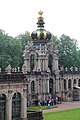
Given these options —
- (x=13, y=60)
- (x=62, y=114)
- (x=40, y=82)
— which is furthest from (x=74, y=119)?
(x=13, y=60)

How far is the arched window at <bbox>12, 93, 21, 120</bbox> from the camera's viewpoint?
118 feet

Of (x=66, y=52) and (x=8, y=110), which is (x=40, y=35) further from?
(x=8, y=110)

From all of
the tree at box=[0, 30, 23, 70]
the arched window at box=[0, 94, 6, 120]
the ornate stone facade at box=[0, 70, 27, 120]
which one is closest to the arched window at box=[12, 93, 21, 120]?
the ornate stone facade at box=[0, 70, 27, 120]

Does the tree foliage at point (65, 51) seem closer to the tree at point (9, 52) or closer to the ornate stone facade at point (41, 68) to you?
the tree at point (9, 52)

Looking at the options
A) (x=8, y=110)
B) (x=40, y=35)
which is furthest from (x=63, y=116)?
(x=40, y=35)

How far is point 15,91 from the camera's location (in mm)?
36531

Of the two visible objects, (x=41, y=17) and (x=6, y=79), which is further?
(x=41, y=17)

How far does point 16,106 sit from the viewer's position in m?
36.4

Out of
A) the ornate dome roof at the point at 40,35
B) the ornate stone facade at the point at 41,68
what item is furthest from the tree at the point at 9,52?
the ornate dome roof at the point at 40,35

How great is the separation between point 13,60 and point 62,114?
102 feet

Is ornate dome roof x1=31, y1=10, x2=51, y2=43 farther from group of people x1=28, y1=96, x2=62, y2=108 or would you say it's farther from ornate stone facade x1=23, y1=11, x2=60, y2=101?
group of people x1=28, y1=96, x2=62, y2=108

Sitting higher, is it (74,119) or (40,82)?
(40,82)

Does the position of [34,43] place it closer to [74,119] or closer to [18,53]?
[18,53]

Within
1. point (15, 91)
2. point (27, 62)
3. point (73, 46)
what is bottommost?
point (15, 91)
